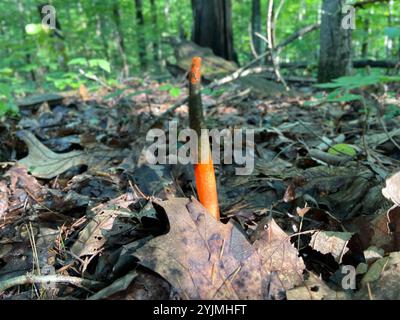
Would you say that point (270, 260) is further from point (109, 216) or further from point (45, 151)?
point (45, 151)

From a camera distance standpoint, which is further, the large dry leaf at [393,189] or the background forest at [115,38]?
the background forest at [115,38]

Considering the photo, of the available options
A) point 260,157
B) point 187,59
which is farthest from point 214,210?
point 187,59

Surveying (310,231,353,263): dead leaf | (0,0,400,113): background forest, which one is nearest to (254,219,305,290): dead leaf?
(310,231,353,263): dead leaf

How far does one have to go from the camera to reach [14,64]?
13898mm

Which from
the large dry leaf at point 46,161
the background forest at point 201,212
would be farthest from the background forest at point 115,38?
the background forest at point 201,212

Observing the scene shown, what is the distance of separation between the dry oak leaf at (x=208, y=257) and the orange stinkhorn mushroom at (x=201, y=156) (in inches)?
10.3

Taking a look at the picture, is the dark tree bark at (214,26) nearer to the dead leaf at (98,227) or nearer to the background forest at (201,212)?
the background forest at (201,212)

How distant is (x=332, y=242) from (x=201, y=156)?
31.1 inches

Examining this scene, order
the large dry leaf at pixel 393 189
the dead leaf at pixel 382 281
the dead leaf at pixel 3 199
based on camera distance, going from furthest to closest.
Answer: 1. the dead leaf at pixel 3 199
2. the large dry leaf at pixel 393 189
3. the dead leaf at pixel 382 281

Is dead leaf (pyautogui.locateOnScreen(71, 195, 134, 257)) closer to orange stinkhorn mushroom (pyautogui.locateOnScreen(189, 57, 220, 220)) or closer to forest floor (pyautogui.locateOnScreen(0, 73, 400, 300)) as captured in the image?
forest floor (pyautogui.locateOnScreen(0, 73, 400, 300))

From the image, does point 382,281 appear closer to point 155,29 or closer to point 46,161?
point 46,161

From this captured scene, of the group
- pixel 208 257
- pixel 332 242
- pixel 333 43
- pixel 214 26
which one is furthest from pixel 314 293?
pixel 214 26

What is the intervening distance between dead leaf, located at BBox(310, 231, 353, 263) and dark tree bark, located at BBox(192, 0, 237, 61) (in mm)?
7485

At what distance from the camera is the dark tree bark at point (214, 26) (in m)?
8.33
